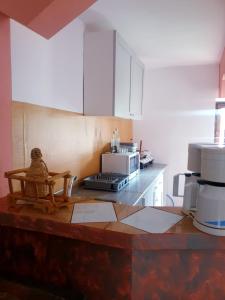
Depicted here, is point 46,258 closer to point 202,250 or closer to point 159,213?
point 159,213

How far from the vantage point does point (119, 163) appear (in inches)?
108

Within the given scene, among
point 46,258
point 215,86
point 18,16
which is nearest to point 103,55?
point 18,16

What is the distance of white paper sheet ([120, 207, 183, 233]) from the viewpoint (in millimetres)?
921

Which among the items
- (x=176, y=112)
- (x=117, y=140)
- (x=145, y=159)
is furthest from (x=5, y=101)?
(x=176, y=112)

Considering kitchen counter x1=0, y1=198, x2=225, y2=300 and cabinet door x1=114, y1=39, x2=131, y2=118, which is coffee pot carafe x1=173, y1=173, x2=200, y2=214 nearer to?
kitchen counter x1=0, y1=198, x2=225, y2=300

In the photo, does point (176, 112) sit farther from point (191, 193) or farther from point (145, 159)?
point (191, 193)

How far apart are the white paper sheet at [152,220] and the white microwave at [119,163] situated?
161 centimetres

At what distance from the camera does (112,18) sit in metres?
2.10

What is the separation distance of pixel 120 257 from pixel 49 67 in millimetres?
1337

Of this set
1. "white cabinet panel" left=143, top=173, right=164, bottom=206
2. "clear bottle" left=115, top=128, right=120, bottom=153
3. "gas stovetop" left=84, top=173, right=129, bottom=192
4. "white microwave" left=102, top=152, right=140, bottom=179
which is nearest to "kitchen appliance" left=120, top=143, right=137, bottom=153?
"clear bottle" left=115, top=128, right=120, bottom=153

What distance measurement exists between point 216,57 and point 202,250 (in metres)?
2.99

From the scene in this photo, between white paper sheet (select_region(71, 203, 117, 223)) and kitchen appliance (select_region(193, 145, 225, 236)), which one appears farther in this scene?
white paper sheet (select_region(71, 203, 117, 223))

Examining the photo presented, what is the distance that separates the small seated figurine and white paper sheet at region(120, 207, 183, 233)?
36 centimetres

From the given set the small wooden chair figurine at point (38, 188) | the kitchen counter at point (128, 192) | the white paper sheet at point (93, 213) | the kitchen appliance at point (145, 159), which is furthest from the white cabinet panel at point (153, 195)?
the small wooden chair figurine at point (38, 188)
